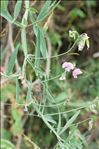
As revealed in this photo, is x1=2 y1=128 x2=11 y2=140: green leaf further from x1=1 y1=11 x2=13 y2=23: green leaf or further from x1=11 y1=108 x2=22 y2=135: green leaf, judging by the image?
x1=1 y1=11 x2=13 y2=23: green leaf

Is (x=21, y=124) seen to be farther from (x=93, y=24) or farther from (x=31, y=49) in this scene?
(x=93, y=24)

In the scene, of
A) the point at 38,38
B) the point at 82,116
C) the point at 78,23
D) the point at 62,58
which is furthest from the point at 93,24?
the point at 38,38

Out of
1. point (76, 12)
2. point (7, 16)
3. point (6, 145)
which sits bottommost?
point (6, 145)

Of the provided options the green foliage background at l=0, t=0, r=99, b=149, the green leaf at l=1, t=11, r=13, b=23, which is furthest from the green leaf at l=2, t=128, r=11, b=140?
the green leaf at l=1, t=11, r=13, b=23

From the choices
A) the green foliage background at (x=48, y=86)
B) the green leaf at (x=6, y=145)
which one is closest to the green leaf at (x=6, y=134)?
the green foliage background at (x=48, y=86)

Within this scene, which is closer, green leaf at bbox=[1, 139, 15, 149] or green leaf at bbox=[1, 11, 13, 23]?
green leaf at bbox=[1, 11, 13, 23]

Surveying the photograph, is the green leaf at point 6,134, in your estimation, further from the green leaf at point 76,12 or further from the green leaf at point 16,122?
the green leaf at point 76,12

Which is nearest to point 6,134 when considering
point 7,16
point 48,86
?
point 48,86

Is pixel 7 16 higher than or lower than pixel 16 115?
higher

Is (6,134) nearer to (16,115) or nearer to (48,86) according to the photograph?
(16,115)

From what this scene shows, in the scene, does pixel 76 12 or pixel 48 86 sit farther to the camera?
pixel 76 12

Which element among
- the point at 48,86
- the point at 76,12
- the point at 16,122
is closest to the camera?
the point at 48,86

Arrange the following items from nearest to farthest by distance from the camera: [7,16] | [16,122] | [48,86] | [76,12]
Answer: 1. [7,16]
2. [48,86]
3. [16,122]
4. [76,12]
